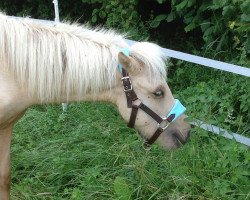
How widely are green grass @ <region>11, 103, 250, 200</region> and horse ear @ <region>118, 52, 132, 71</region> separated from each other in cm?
89

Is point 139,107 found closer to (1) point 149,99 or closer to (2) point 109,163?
(1) point 149,99

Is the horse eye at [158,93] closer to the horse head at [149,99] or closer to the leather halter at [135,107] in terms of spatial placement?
the horse head at [149,99]

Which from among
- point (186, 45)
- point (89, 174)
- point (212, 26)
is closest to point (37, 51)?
point (89, 174)

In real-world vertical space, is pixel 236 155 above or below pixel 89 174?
above

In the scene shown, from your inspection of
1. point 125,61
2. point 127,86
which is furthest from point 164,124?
point 125,61

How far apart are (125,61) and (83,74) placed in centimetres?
28

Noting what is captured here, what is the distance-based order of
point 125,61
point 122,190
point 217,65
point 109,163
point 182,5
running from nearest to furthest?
1. point 125,61
2. point 122,190
3. point 217,65
4. point 109,163
5. point 182,5

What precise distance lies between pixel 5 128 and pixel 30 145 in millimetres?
1052

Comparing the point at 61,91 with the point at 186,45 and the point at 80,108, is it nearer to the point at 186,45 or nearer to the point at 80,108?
the point at 80,108

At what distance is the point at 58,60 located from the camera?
2.80 metres

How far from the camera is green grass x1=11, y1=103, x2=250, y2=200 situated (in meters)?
3.11

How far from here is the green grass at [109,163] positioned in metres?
3.11

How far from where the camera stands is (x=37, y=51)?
280 cm

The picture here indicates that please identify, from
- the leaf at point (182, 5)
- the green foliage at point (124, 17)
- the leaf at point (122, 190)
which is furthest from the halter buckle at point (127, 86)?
the green foliage at point (124, 17)
